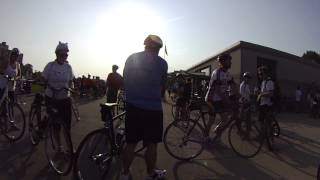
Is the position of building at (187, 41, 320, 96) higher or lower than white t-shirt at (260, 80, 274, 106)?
higher

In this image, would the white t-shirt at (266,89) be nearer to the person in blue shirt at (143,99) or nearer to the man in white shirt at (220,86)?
the man in white shirt at (220,86)

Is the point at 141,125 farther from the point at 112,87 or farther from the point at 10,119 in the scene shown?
the point at 112,87

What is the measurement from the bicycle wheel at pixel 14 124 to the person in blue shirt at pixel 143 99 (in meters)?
4.24

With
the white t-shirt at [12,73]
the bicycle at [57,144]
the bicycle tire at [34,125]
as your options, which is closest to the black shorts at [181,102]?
the white t-shirt at [12,73]

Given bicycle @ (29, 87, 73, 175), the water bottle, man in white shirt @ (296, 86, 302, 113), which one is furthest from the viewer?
man in white shirt @ (296, 86, 302, 113)

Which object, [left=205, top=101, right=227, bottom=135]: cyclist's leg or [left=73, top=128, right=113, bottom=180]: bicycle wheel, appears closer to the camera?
[left=73, top=128, right=113, bottom=180]: bicycle wheel

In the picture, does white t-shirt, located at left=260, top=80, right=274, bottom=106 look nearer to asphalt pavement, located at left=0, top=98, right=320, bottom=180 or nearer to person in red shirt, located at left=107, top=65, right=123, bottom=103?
asphalt pavement, located at left=0, top=98, right=320, bottom=180

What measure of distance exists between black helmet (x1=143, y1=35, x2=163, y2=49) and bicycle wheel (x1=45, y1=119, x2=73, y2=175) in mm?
1956

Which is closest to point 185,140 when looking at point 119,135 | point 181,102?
point 119,135

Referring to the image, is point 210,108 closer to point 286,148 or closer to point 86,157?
point 286,148

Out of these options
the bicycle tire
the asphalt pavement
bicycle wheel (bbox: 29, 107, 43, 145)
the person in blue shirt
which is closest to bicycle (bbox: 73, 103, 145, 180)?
the person in blue shirt

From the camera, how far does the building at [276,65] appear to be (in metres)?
30.5

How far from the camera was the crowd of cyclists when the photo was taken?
5559 mm

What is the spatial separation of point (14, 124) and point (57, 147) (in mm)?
2774
